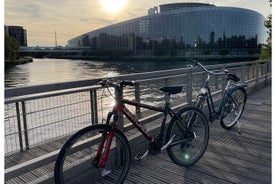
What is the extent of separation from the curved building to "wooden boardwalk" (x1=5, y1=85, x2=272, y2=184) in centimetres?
6097

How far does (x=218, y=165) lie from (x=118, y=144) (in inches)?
53.0

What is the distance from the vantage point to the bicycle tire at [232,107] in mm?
4168

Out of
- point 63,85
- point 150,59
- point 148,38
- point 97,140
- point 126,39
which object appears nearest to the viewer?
point 63,85

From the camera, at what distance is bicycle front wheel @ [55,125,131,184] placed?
2188 mm

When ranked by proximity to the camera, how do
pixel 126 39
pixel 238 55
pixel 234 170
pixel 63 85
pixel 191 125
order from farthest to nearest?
pixel 126 39
pixel 238 55
pixel 191 125
pixel 234 170
pixel 63 85

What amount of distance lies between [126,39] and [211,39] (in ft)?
90.5

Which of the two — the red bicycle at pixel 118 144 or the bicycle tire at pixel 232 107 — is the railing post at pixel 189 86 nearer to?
the bicycle tire at pixel 232 107

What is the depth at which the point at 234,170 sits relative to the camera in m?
2.92

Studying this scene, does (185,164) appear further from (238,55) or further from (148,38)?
(148,38)

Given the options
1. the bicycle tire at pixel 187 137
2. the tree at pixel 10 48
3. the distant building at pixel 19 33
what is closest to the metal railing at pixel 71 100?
the bicycle tire at pixel 187 137

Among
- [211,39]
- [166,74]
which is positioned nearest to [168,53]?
[211,39]

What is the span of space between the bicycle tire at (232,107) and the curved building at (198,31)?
6012cm

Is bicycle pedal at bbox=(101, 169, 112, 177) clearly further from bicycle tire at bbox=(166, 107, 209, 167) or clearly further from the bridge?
bicycle tire at bbox=(166, 107, 209, 167)

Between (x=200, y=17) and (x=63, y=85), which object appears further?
(x=200, y=17)
